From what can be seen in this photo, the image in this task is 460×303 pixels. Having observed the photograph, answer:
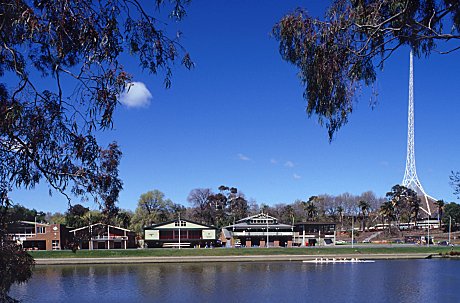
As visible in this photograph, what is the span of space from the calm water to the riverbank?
274 inches

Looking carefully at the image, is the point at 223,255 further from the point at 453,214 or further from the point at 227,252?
the point at 453,214

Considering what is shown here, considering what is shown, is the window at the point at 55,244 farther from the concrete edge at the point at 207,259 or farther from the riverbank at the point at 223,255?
the concrete edge at the point at 207,259

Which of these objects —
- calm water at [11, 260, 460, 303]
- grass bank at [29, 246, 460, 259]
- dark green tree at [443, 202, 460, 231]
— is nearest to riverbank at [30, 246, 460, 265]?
grass bank at [29, 246, 460, 259]

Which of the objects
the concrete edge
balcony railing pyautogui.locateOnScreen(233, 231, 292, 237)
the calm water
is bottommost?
the concrete edge

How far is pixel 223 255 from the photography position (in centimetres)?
5247

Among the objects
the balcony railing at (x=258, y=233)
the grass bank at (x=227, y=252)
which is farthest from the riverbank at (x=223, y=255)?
the balcony railing at (x=258, y=233)

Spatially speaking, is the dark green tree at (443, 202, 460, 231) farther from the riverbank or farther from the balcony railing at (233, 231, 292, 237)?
the balcony railing at (233, 231, 292, 237)

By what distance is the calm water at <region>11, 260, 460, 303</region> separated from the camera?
2566 cm

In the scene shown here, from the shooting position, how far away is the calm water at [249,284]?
25.7m

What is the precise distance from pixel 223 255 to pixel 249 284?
22.6 m

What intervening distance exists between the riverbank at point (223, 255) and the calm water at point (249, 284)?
6955 mm

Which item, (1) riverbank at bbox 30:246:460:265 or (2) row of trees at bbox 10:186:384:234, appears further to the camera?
(2) row of trees at bbox 10:186:384:234

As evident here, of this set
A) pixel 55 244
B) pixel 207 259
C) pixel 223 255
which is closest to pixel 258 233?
pixel 223 255

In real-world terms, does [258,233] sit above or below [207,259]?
above
